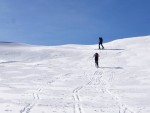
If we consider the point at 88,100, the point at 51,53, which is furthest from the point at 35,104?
the point at 51,53

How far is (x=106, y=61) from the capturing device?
3028cm

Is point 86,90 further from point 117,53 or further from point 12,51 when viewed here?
point 12,51

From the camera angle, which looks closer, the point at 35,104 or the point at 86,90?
the point at 35,104

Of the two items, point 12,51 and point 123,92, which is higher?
point 12,51

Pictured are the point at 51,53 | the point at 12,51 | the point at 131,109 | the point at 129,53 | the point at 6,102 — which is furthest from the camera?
the point at 12,51

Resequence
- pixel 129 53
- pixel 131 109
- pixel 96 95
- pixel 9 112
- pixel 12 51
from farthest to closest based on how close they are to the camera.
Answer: pixel 12 51
pixel 129 53
pixel 96 95
pixel 131 109
pixel 9 112

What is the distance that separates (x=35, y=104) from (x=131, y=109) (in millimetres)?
2887

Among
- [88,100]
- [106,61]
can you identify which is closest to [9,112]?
[88,100]

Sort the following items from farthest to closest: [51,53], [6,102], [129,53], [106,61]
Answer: [51,53] → [129,53] → [106,61] → [6,102]

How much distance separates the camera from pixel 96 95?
12.5 meters

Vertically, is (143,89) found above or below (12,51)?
below

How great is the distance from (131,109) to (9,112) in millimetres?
3459

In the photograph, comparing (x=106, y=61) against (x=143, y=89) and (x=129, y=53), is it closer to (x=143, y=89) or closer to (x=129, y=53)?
(x=129, y=53)

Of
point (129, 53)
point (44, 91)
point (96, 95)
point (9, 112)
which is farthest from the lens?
A: point (129, 53)
